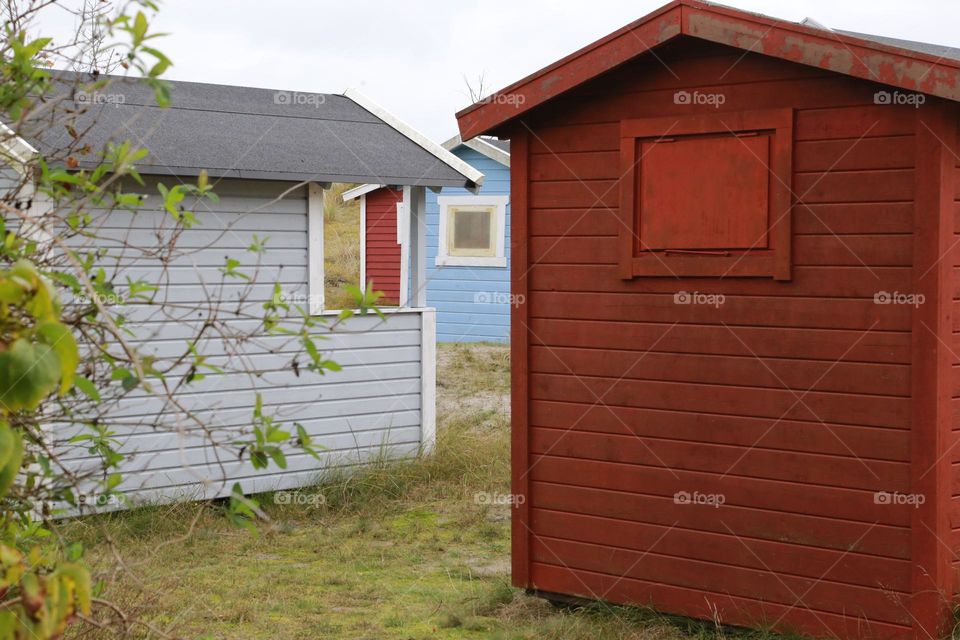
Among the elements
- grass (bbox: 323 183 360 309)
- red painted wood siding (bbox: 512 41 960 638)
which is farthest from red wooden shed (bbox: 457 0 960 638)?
grass (bbox: 323 183 360 309)

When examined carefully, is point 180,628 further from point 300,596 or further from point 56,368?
point 56,368

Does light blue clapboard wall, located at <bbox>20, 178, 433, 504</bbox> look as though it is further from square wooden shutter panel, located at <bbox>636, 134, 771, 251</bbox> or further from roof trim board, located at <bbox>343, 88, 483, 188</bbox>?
square wooden shutter panel, located at <bbox>636, 134, 771, 251</bbox>

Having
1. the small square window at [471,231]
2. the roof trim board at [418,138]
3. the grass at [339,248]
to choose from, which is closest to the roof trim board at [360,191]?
the grass at [339,248]

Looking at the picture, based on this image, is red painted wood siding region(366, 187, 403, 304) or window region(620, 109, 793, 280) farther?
red painted wood siding region(366, 187, 403, 304)

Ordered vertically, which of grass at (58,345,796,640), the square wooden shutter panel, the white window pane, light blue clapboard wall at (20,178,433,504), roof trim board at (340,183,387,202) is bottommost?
grass at (58,345,796,640)

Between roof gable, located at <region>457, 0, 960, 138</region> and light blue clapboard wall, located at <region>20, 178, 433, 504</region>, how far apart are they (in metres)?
3.19

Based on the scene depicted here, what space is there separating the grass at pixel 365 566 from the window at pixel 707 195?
6.70ft

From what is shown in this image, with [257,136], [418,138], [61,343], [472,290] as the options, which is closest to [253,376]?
[257,136]

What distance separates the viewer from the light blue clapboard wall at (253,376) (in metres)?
9.45

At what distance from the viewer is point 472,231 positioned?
20.8 metres

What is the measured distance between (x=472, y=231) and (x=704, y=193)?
48.3 feet

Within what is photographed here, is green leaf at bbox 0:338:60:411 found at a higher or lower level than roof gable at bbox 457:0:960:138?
lower

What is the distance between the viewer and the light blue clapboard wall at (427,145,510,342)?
20578mm

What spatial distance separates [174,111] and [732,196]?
20.9ft
